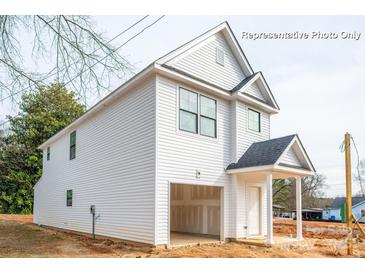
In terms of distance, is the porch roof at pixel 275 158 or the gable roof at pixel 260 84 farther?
the gable roof at pixel 260 84

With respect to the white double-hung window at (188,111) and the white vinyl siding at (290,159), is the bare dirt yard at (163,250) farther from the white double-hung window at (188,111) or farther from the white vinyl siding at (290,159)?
the white double-hung window at (188,111)

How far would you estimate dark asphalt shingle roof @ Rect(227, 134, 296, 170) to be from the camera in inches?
372

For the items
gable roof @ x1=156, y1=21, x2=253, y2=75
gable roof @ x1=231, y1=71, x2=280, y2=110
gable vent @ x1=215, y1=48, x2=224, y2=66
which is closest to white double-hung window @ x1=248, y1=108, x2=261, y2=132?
gable roof @ x1=231, y1=71, x2=280, y2=110

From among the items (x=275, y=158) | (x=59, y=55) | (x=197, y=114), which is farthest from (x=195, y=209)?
(x=59, y=55)

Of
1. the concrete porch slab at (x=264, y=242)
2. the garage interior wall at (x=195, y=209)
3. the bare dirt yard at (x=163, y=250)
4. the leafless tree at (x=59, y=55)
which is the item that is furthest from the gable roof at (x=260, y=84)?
the leafless tree at (x=59, y=55)

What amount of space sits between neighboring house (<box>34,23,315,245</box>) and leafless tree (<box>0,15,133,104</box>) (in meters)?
2.68

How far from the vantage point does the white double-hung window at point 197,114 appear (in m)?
9.09

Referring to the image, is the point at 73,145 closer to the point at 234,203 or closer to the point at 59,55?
the point at 234,203

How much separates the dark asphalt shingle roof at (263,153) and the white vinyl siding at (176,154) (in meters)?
0.54

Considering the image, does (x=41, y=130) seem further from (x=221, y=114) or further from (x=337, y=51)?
(x=337, y=51)

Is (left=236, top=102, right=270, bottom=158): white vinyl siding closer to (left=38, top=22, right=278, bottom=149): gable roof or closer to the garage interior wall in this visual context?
(left=38, top=22, right=278, bottom=149): gable roof

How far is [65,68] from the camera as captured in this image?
5445 mm

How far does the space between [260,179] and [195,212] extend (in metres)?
2.68
